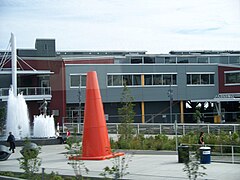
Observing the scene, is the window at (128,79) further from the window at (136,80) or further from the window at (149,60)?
the window at (149,60)

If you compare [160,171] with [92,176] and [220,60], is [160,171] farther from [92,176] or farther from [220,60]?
[220,60]

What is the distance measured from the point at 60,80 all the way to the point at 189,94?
1725 centimetres

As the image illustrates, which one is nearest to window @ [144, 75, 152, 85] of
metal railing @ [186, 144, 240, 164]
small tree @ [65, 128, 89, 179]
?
metal railing @ [186, 144, 240, 164]

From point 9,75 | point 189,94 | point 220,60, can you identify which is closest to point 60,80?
point 9,75

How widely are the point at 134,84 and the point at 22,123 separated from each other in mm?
23945

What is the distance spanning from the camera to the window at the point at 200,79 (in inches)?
2576

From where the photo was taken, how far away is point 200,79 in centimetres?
6562

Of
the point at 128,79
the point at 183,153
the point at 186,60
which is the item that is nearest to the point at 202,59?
the point at 186,60

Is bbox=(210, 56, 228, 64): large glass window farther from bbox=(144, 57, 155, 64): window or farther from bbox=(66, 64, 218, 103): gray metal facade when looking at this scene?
bbox=(144, 57, 155, 64): window

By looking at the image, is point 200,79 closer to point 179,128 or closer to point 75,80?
point 75,80

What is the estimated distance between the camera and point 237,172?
17.4 metres

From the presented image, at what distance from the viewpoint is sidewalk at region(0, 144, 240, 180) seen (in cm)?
1617

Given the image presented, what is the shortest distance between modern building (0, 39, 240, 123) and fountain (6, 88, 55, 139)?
13.1 m

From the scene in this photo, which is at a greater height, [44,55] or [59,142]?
[44,55]
